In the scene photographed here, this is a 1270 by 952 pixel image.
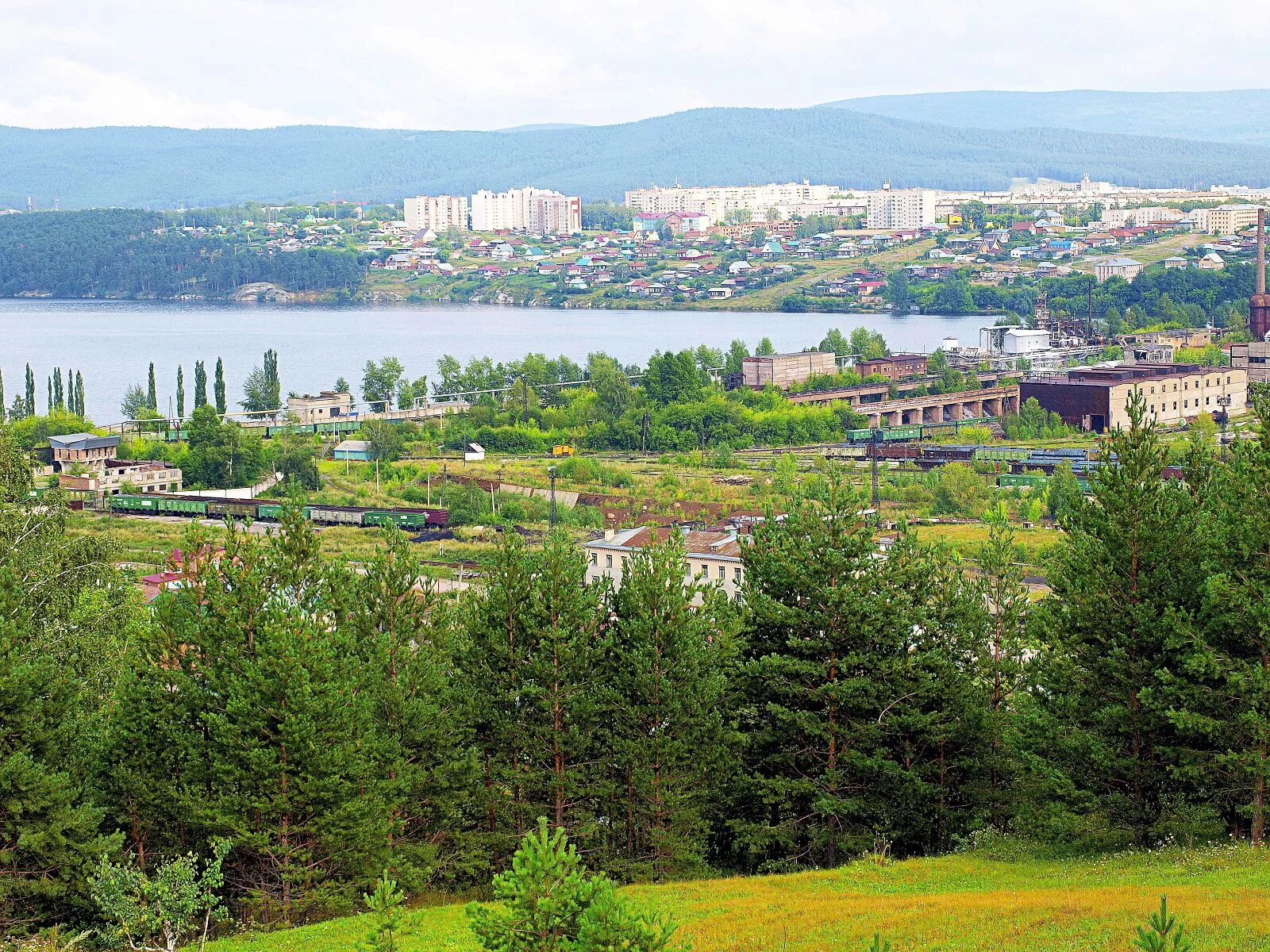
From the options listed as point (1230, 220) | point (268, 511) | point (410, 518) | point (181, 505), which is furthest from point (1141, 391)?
point (1230, 220)

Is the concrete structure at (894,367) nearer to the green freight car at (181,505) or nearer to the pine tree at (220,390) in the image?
the pine tree at (220,390)

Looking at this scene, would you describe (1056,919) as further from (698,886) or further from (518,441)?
(518,441)

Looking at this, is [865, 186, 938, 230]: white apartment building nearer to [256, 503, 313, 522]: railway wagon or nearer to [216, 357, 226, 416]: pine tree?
[216, 357, 226, 416]: pine tree

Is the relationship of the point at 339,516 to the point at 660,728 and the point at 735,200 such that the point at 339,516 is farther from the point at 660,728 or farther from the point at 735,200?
the point at 735,200

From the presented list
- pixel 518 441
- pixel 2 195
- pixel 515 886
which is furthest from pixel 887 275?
pixel 2 195

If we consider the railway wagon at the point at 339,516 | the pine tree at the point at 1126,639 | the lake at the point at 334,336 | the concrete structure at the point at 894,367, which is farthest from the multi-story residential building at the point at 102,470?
the pine tree at the point at 1126,639
